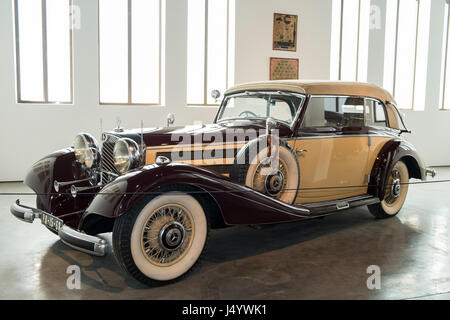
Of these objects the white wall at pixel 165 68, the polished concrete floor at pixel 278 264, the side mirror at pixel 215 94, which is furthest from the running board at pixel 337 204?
the white wall at pixel 165 68

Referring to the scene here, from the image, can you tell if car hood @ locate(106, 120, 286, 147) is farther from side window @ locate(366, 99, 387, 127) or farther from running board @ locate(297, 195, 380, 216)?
side window @ locate(366, 99, 387, 127)

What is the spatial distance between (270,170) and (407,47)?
815 cm

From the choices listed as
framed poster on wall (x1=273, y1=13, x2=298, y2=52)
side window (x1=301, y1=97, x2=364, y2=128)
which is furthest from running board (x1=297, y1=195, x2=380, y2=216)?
framed poster on wall (x1=273, y1=13, x2=298, y2=52)

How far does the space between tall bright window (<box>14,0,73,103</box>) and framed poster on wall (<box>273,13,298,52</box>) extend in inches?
156

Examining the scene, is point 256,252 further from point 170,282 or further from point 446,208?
point 446,208

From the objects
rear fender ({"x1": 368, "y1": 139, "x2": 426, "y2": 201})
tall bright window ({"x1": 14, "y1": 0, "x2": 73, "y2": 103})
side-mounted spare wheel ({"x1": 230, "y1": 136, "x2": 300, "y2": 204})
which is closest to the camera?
side-mounted spare wheel ({"x1": 230, "y1": 136, "x2": 300, "y2": 204})

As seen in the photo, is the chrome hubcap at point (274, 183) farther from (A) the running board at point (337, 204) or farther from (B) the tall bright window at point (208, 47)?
(B) the tall bright window at point (208, 47)

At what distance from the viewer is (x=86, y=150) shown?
12.6 ft

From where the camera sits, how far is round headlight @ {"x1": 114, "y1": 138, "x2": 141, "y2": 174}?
3.47 m

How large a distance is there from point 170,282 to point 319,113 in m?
2.28

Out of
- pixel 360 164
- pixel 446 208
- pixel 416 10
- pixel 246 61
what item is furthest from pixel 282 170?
pixel 416 10

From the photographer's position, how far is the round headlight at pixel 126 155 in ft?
11.4

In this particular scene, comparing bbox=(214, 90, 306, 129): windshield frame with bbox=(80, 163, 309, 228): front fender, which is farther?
bbox=(214, 90, 306, 129): windshield frame
